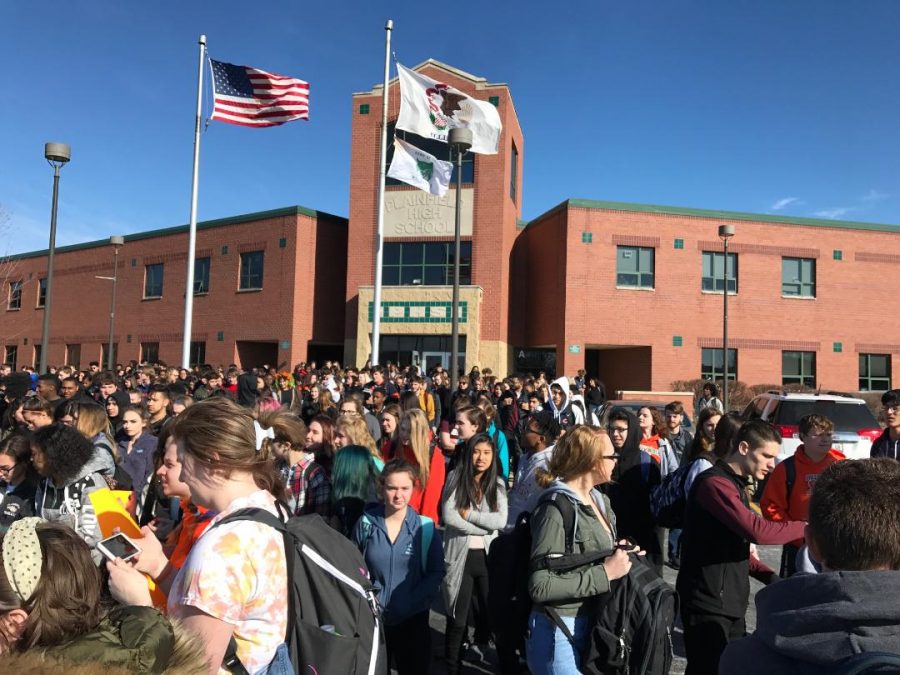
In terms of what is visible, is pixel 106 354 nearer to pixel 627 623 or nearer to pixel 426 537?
pixel 426 537

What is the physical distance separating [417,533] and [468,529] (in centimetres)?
78

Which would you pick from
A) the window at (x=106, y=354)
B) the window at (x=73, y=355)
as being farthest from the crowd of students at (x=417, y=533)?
the window at (x=73, y=355)

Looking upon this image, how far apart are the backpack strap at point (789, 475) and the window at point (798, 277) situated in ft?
81.9

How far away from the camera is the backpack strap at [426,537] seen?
12.2ft

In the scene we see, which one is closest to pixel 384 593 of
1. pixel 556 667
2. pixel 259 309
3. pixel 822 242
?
pixel 556 667

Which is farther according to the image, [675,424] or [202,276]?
[202,276]

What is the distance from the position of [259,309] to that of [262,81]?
528 inches

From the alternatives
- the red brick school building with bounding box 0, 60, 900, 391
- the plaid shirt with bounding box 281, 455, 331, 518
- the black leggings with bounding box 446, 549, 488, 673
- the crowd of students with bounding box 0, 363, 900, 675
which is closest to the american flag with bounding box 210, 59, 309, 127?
the red brick school building with bounding box 0, 60, 900, 391

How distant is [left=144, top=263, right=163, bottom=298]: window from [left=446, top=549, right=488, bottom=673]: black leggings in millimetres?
31840

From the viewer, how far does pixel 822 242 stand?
26.7 meters

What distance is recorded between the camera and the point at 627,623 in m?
2.69

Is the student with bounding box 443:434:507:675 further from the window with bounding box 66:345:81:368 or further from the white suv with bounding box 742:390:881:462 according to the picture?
the window with bounding box 66:345:81:368

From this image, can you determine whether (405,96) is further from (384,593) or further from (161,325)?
(161,325)

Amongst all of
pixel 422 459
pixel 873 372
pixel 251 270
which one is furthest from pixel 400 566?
pixel 873 372
